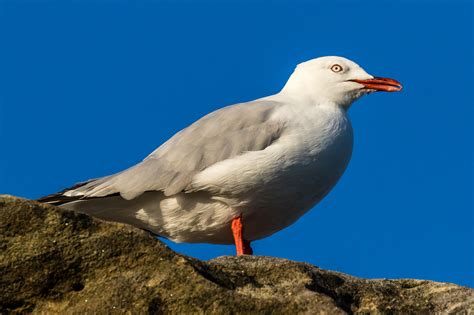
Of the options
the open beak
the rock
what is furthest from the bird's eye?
the rock

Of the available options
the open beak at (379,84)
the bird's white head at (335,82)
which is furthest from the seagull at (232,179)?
the open beak at (379,84)

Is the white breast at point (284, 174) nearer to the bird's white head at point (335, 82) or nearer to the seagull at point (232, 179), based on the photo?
the seagull at point (232, 179)

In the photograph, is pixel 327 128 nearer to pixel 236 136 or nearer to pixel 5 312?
pixel 236 136

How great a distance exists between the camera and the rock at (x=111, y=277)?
5.14 metres

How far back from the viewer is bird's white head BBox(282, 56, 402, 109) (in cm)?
1066

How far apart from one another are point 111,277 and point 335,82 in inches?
245

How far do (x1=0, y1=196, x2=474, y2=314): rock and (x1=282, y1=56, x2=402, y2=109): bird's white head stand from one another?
5331 mm

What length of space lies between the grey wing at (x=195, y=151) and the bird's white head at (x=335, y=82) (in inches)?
38.3

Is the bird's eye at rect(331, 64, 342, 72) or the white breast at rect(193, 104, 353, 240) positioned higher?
the bird's eye at rect(331, 64, 342, 72)

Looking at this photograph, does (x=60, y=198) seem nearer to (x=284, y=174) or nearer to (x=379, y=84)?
(x=284, y=174)

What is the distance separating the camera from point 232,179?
356 inches

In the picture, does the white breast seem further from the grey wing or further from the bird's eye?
the bird's eye

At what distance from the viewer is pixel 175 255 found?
17.6ft

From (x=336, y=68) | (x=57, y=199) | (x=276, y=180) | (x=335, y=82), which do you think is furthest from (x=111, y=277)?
(x=336, y=68)
